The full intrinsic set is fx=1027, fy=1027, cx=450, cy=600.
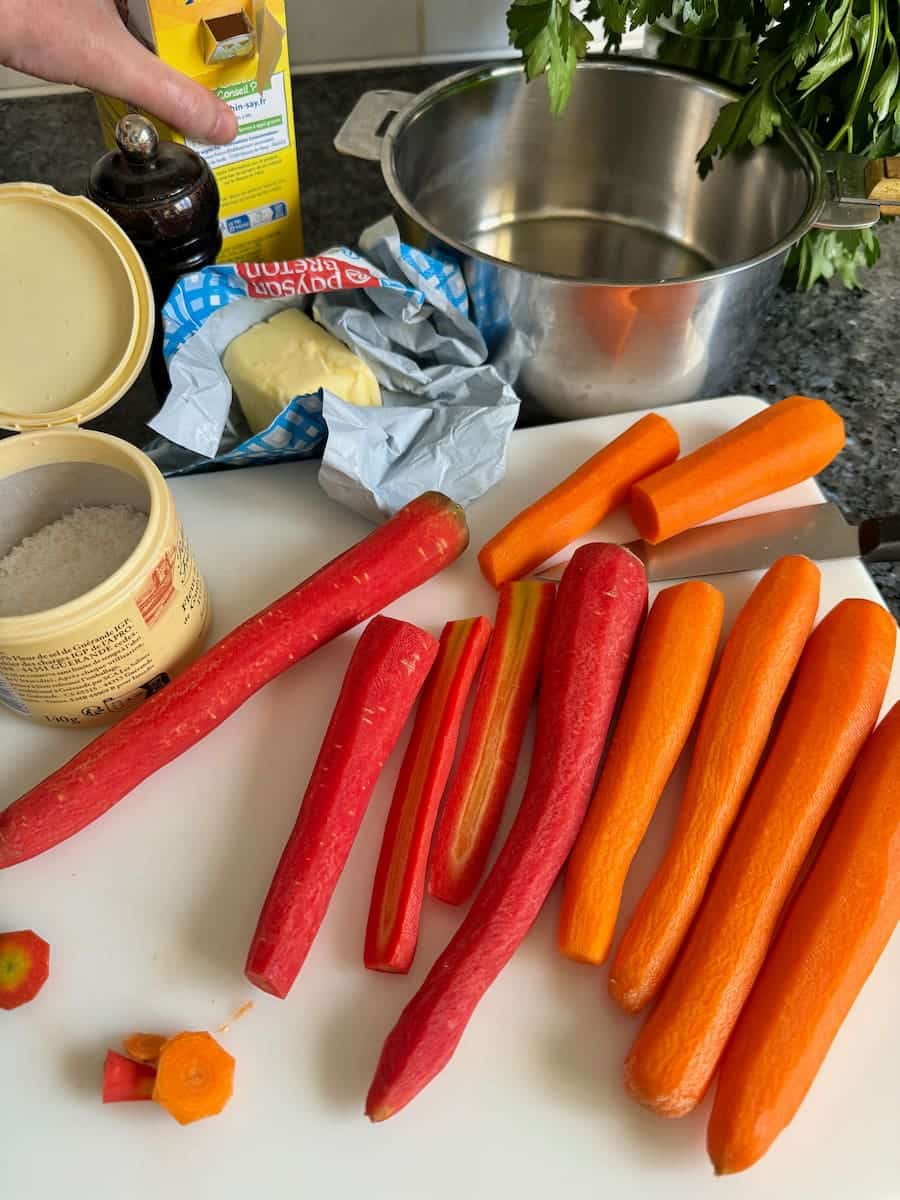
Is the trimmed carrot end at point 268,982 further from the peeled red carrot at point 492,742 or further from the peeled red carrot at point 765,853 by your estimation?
the peeled red carrot at point 765,853

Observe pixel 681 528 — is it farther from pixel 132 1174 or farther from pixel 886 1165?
pixel 132 1174

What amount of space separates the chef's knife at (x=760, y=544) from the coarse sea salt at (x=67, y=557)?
0.39 metres

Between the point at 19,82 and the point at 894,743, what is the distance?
5.14ft

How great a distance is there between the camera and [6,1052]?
74 centimetres

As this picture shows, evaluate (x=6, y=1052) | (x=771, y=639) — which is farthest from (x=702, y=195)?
(x=6, y=1052)

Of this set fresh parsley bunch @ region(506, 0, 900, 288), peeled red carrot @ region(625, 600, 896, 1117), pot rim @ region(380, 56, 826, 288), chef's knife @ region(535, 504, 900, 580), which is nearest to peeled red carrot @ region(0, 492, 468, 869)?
A: chef's knife @ region(535, 504, 900, 580)

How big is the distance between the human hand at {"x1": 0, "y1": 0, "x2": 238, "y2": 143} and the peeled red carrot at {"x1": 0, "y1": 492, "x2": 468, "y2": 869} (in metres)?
0.43

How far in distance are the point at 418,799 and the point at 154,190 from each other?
63cm

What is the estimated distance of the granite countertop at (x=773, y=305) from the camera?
46.3 inches

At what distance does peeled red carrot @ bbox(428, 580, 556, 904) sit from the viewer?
2.67 feet

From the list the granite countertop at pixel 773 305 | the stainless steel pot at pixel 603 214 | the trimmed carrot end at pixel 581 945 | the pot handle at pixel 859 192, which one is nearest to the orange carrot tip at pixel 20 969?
the trimmed carrot end at pixel 581 945

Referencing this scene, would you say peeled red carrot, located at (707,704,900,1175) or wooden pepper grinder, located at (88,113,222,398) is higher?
wooden pepper grinder, located at (88,113,222,398)

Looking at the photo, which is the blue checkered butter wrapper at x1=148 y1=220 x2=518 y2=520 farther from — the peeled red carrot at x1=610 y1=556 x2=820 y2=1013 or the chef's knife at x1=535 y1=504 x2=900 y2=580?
the peeled red carrot at x1=610 y1=556 x2=820 y2=1013

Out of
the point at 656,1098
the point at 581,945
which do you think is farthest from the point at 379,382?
the point at 656,1098
